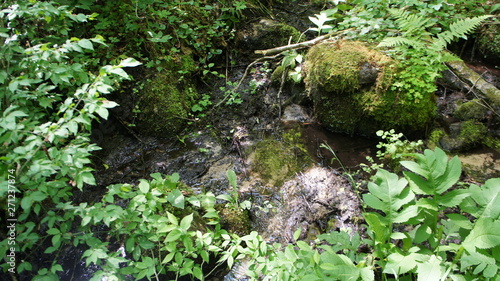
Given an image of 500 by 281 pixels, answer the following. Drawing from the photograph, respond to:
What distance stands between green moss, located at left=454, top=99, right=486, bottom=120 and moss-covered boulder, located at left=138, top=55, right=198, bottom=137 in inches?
143

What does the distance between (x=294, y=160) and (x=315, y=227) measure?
104 cm

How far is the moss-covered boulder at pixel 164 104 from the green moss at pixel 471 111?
3.64 metres

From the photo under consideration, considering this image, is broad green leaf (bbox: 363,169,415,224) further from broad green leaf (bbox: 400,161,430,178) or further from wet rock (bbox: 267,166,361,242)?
wet rock (bbox: 267,166,361,242)

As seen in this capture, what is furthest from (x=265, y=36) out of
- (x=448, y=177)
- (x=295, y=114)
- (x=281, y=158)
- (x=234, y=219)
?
(x=448, y=177)

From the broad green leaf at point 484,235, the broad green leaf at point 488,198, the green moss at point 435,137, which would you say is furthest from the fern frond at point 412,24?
the broad green leaf at point 484,235

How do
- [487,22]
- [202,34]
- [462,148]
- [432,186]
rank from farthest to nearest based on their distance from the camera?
[202,34] < [487,22] < [462,148] < [432,186]

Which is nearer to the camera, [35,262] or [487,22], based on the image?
[35,262]

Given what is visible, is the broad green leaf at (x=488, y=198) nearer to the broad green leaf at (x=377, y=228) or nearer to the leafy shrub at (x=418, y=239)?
the leafy shrub at (x=418, y=239)

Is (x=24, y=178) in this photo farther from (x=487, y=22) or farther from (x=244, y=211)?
(x=487, y=22)

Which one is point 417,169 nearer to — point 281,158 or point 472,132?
point 281,158

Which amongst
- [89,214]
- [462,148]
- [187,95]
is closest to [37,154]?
[89,214]

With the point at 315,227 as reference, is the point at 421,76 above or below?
above

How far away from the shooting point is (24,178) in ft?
5.49

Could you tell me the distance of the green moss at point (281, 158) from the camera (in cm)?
363
